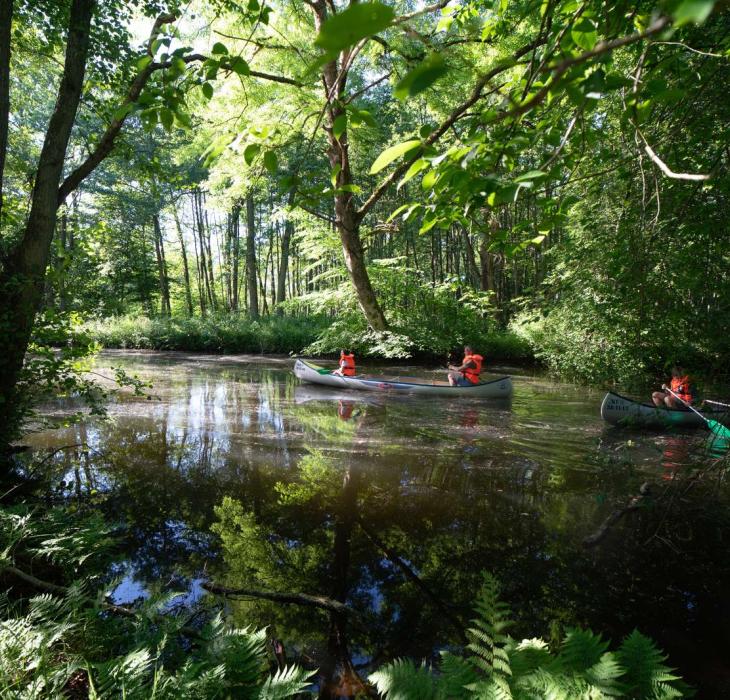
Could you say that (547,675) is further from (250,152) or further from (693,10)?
(250,152)

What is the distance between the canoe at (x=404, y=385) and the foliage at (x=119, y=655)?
9631mm

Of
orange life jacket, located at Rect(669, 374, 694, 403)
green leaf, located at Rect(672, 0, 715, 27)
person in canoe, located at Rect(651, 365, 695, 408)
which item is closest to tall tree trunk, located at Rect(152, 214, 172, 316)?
person in canoe, located at Rect(651, 365, 695, 408)

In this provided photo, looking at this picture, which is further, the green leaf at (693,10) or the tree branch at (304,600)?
the tree branch at (304,600)

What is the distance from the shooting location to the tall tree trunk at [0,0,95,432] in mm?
4688

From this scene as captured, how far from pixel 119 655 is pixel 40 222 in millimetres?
4394

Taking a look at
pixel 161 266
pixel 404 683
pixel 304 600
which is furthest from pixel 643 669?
pixel 161 266

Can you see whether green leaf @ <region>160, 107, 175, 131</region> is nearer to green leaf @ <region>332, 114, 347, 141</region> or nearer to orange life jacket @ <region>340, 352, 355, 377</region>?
green leaf @ <region>332, 114, 347, 141</region>

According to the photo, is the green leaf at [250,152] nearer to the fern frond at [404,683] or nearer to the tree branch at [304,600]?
the fern frond at [404,683]

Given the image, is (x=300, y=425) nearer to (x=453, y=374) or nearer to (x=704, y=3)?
(x=453, y=374)

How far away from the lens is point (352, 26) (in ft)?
2.26

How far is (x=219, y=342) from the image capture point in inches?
916

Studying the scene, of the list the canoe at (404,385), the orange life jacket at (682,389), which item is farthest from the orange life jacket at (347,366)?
the orange life jacket at (682,389)

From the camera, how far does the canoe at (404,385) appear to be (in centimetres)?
1173

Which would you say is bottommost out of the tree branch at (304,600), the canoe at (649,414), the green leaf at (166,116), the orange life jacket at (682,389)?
the tree branch at (304,600)
